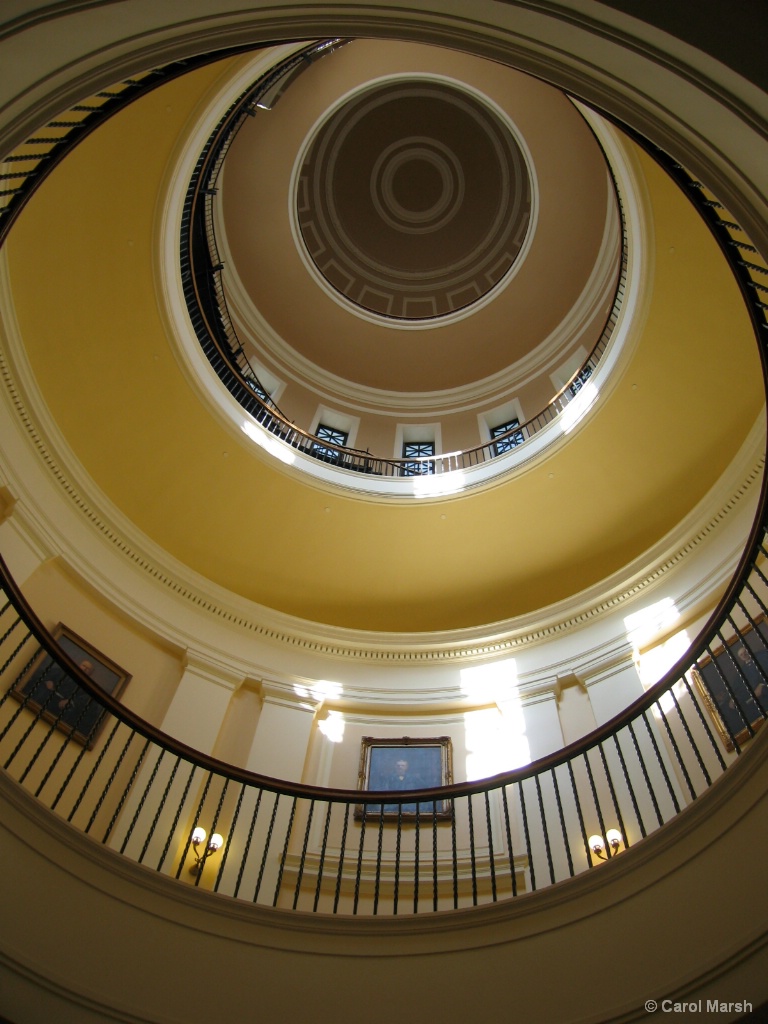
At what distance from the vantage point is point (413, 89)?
15094 mm

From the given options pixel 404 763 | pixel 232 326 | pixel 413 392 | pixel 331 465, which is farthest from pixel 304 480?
pixel 413 392

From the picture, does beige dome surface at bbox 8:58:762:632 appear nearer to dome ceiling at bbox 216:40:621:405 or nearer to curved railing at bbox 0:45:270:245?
curved railing at bbox 0:45:270:245

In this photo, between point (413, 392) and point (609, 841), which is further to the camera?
point (413, 392)

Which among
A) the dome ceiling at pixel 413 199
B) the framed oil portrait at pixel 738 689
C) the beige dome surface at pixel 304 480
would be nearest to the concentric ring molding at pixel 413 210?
the dome ceiling at pixel 413 199

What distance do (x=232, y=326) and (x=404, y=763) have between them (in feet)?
25.2

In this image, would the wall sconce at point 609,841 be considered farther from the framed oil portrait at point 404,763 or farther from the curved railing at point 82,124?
the curved railing at point 82,124

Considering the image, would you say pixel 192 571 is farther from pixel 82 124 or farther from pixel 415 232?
pixel 415 232

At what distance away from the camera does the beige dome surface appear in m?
8.87

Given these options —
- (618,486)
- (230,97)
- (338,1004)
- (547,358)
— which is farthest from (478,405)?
(338,1004)

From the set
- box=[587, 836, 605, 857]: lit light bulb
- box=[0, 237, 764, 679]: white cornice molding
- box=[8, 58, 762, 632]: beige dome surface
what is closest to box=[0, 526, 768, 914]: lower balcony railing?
box=[587, 836, 605, 857]: lit light bulb

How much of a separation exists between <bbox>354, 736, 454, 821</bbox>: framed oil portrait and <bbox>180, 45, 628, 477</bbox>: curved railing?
13.4 feet

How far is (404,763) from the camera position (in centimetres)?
902

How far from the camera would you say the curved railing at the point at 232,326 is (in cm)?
1032

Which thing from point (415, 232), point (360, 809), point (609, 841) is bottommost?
point (609, 841)
